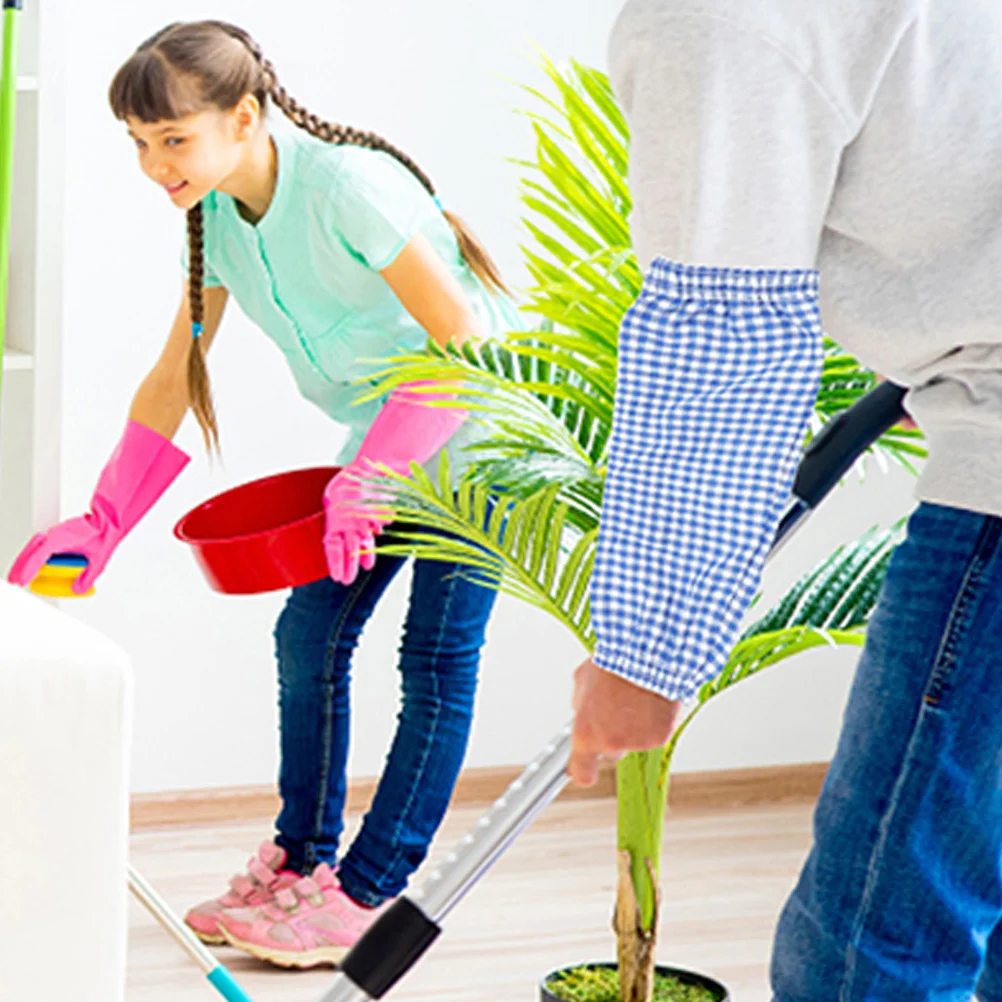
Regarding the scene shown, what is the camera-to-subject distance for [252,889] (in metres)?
2.35

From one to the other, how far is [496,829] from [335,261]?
3.42 ft

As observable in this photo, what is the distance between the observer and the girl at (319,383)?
2043mm

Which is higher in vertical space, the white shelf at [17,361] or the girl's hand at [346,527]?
the white shelf at [17,361]

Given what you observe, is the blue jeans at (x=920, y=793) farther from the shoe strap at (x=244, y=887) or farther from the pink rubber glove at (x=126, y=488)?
the shoe strap at (x=244, y=887)

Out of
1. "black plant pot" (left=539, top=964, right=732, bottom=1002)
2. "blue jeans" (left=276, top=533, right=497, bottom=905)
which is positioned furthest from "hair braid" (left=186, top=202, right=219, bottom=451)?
"black plant pot" (left=539, top=964, right=732, bottom=1002)

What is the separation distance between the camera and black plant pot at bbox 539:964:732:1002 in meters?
1.85

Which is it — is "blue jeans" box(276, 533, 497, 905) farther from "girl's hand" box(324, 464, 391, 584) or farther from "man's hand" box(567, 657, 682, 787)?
"man's hand" box(567, 657, 682, 787)

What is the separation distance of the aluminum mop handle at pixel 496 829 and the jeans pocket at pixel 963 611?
17cm

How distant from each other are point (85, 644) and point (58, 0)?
0.98m

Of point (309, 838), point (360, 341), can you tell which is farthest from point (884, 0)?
point (309, 838)

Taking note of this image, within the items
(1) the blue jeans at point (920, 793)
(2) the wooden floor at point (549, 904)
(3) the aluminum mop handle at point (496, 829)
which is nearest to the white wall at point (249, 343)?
(2) the wooden floor at point (549, 904)

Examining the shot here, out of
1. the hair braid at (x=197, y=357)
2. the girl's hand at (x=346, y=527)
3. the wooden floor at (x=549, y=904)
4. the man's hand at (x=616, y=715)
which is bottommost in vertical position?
the wooden floor at (x=549, y=904)

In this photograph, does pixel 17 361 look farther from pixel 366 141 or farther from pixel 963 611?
pixel 963 611

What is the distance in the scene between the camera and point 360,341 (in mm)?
2191
